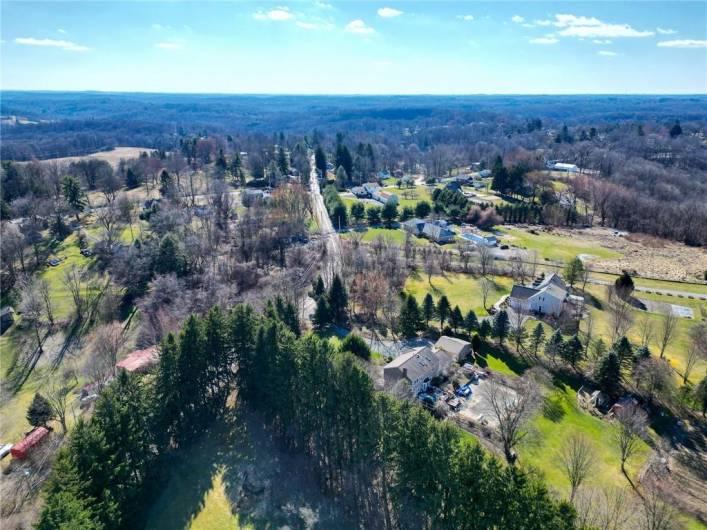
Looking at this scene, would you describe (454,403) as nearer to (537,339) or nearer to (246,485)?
(537,339)

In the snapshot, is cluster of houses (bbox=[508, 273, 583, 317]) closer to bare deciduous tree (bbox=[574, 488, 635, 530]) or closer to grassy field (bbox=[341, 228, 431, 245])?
bare deciduous tree (bbox=[574, 488, 635, 530])

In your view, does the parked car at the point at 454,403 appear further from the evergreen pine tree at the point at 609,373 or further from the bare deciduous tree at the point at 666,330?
the bare deciduous tree at the point at 666,330

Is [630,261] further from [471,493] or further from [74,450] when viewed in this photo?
[74,450]

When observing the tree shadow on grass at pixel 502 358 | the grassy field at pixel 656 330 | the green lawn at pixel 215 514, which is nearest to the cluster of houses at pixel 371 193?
the grassy field at pixel 656 330

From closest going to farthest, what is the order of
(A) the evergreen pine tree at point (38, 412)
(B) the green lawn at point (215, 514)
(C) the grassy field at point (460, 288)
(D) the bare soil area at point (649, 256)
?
(B) the green lawn at point (215, 514) → (A) the evergreen pine tree at point (38, 412) → (C) the grassy field at point (460, 288) → (D) the bare soil area at point (649, 256)

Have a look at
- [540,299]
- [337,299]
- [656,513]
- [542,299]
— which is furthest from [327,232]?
[656,513]

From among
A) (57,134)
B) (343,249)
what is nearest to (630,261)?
(343,249)
